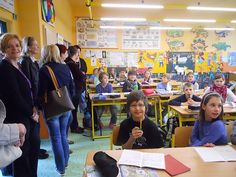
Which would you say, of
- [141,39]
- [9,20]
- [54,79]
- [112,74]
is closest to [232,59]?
[141,39]

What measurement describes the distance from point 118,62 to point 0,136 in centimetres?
799

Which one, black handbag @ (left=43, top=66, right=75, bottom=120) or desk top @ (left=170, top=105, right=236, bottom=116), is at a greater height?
black handbag @ (left=43, top=66, right=75, bottom=120)

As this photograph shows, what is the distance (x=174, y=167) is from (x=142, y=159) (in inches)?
7.9

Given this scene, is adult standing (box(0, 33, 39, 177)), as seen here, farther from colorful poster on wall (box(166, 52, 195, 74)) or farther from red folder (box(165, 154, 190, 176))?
colorful poster on wall (box(166, 52, 195, 74))

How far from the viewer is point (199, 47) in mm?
9266

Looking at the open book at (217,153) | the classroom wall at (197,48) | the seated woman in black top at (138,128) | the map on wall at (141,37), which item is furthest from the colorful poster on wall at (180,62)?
the open book at (217,153)

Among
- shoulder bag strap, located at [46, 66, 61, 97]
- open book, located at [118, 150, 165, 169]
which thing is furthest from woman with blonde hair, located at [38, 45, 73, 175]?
open book, located at [118, 150, 165, 169]

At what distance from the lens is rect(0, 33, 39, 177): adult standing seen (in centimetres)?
175

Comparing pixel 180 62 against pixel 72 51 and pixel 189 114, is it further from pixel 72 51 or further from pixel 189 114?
pixel 72 51

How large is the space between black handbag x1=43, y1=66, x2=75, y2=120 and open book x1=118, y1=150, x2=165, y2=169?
1060 mm

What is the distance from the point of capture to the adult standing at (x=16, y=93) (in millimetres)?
1755

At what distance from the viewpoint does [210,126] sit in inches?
74.5

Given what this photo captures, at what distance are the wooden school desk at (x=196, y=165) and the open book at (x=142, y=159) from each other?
55mm

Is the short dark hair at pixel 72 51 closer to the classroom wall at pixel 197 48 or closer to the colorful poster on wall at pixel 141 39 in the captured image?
the classroom wall at pixel 197 48
